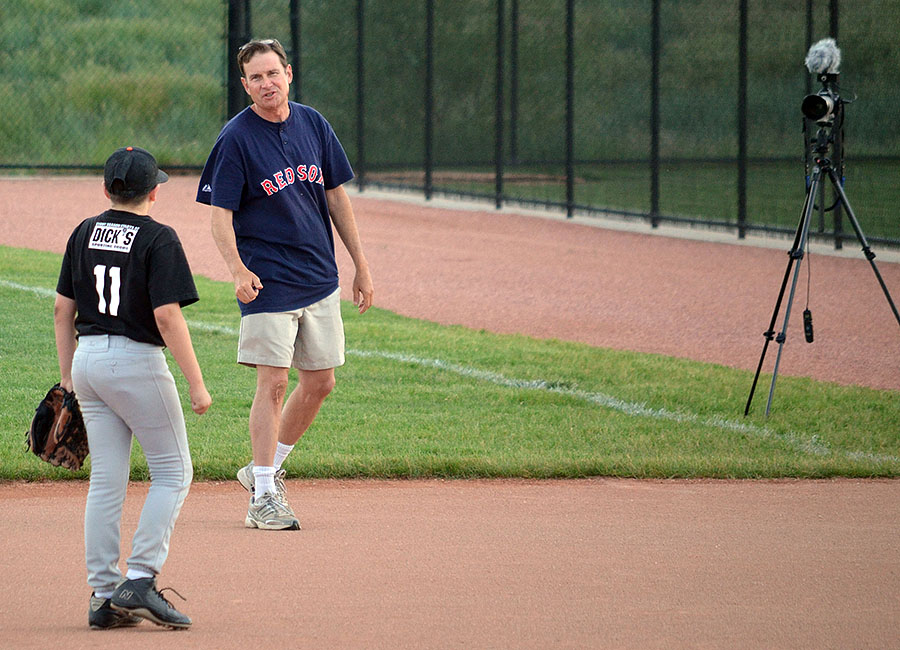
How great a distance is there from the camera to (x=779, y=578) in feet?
15.6

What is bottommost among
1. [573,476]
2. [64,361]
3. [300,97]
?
[573,476]

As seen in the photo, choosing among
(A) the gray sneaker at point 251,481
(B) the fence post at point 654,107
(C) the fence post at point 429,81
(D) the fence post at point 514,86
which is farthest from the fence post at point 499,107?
(A) the gray sneaker at point 251,481

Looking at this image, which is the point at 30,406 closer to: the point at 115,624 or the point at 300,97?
the point at 115,624

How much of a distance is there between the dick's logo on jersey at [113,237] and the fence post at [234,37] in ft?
60.0

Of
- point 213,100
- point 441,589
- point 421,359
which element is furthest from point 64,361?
point 213,100

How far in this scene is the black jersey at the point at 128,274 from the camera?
3941 mm

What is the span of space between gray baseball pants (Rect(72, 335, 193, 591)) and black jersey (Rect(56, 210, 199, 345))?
0.20 ft

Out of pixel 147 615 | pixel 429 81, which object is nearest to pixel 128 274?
pixel 147 615

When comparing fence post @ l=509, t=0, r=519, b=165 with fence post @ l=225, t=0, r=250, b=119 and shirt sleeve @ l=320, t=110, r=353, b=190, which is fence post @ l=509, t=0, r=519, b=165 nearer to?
fence post @ l=225, t=0, r=250, b=119

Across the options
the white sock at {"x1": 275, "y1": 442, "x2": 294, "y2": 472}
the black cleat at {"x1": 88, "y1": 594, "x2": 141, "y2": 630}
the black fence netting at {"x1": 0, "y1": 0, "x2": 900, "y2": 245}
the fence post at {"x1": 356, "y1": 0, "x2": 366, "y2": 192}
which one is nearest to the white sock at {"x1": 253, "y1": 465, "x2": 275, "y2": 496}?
the white sock at {"x1": 275, "y1": 442, "x2": 294, "y2": 472}

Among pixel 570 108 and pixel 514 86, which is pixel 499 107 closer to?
pixel 514 86

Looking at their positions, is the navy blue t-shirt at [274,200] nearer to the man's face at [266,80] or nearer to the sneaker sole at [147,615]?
the man's face at [266,80]

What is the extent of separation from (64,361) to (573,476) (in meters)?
3.07

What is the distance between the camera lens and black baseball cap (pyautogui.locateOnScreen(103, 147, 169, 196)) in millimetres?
3986
